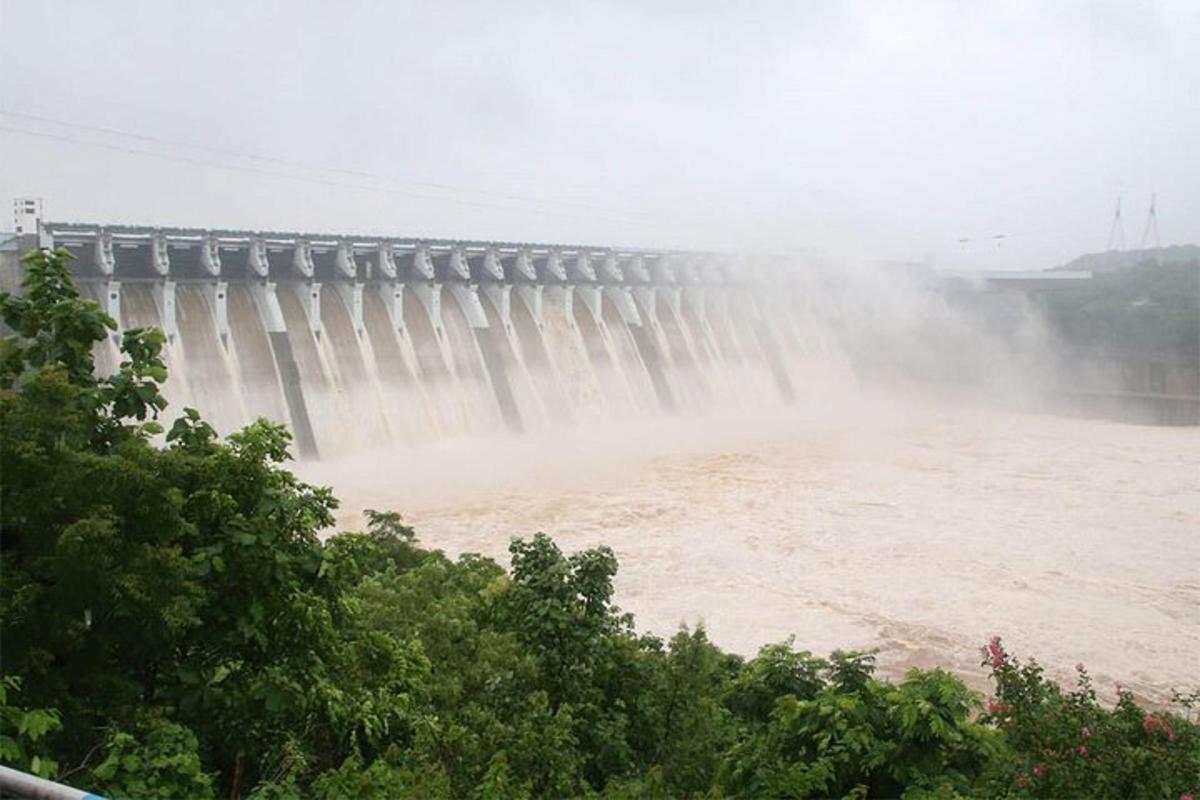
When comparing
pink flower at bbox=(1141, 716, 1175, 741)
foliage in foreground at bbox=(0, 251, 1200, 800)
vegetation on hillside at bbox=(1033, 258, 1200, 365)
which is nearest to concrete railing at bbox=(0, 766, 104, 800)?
foliage in foreground at bbox=(0, 251, 1200, 800)

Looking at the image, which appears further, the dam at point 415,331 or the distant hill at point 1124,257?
the distant hill at point 1124,257

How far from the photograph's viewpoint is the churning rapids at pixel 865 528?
11.7 metres

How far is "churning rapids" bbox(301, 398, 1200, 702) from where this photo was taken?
1172 centimetres

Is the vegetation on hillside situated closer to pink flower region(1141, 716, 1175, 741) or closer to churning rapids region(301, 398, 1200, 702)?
churning rapids region(301, 398, 1200, 702)

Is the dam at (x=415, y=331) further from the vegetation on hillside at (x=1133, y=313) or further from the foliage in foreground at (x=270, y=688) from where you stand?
the foliage in foreground at (x=270, y=688)

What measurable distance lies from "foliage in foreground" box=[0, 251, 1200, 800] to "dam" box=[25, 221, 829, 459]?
13.2 metres

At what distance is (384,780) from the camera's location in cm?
368

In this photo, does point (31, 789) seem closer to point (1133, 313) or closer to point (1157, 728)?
point (1157, 728)

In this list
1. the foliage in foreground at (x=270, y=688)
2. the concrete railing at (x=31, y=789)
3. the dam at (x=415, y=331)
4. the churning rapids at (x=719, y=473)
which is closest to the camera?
the concrete railing at (x=31, y=789)

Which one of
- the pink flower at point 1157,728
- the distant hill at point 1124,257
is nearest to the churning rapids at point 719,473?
the pink flower at point 1157,728

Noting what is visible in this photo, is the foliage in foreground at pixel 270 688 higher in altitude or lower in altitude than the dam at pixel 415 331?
lower

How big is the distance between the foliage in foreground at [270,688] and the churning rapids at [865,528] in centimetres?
287

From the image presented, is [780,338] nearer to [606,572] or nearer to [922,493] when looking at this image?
[922,493]

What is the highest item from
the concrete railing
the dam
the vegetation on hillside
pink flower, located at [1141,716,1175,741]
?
the dam
